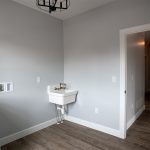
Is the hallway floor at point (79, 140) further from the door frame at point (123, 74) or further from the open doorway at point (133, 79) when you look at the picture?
the open doorway at point (133, 79)

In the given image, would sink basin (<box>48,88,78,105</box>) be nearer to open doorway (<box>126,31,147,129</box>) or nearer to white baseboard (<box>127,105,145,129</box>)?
open doorway (<box>126,31,147,129</box>)

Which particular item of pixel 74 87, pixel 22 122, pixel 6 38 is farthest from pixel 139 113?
pixel 6 38

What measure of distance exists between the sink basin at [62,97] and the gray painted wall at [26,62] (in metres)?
0.16

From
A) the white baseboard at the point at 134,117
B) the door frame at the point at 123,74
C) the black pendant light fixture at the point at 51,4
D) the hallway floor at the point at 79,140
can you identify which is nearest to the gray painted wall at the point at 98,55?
the door frame at the point at 123,74

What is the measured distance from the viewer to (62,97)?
3.04 meters

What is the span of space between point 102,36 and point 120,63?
2.35 ft

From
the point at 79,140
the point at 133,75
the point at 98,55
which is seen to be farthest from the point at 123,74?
the point at 79,140

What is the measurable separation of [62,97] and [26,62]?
107 cm

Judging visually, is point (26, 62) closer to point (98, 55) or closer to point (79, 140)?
point (98, 55)

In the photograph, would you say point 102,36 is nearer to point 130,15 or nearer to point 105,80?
point 130,15

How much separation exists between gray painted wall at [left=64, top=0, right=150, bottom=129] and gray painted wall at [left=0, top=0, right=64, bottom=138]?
44 cm

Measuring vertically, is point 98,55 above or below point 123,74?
above

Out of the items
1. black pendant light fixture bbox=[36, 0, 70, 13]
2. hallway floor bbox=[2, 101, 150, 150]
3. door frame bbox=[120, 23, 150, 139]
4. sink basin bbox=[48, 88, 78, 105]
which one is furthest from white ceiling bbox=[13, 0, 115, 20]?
hallway floor bbox=[2, 101, 150, 150]

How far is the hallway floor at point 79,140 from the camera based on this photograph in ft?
7.98
